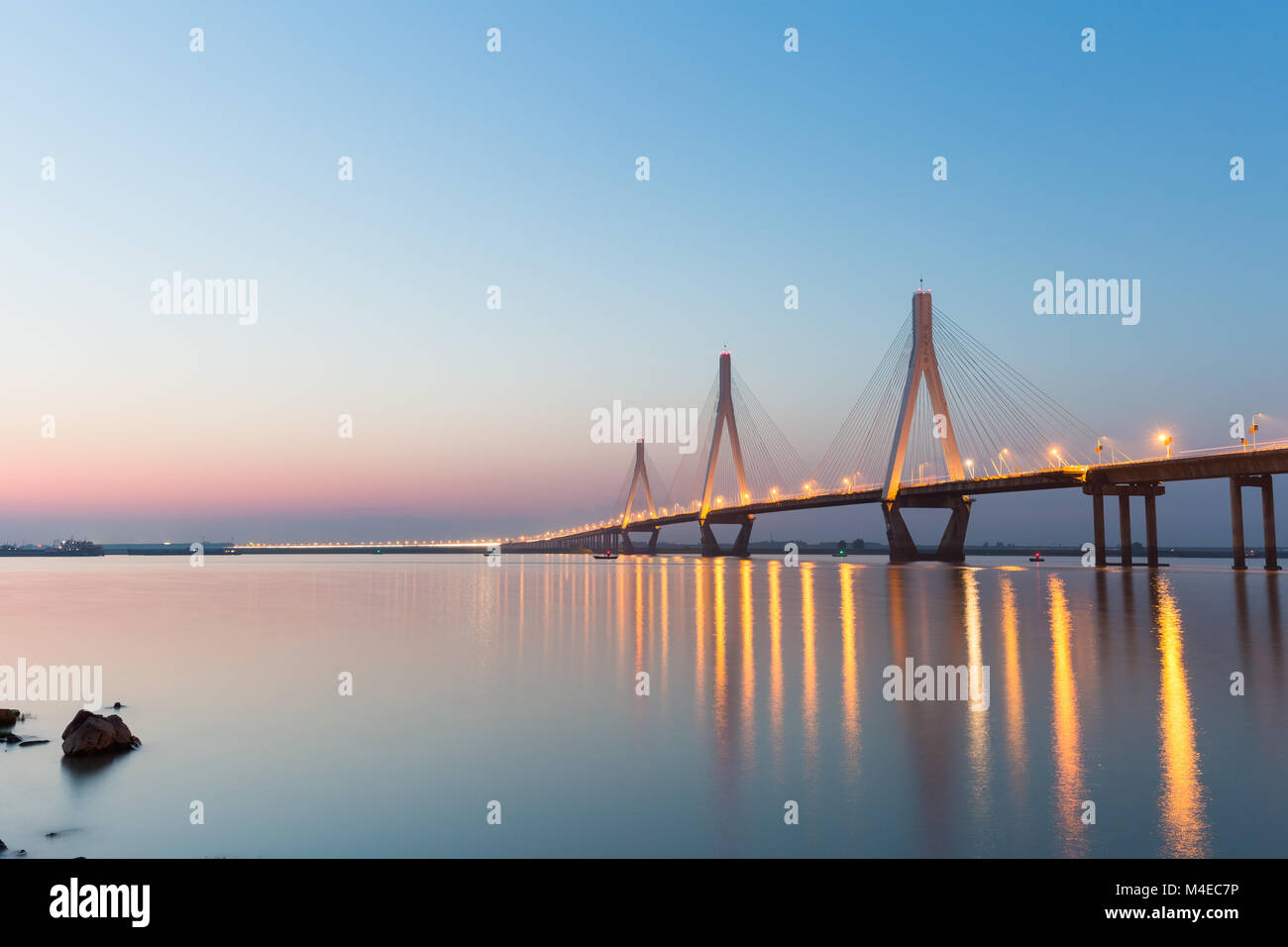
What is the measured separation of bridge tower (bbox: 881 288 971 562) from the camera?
75.8 meters

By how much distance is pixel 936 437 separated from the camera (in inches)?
2972

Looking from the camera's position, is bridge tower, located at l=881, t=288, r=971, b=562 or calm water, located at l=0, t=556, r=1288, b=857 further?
bridge tower, located at l=881, t=288, r=971, b=562

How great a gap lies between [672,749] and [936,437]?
225 feet

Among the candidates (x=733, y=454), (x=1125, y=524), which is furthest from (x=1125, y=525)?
(x=733, y=454)

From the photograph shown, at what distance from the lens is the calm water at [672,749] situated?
27.6 ft

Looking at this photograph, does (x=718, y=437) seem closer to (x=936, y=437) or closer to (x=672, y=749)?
(x=936, y=437)

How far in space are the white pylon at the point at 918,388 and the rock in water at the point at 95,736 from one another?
70.8m

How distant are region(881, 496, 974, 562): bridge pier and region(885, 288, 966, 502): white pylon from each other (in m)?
4.91

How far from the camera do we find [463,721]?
14.5 m

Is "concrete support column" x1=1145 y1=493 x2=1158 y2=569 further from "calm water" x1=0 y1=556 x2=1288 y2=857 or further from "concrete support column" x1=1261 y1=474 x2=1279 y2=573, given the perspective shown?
"calm water" x1=0 y1=556 x2=1288 y2=857

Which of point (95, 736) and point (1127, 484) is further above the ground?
point (1127, 484)

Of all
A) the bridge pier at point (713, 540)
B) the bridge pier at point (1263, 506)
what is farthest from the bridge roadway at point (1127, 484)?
the bridge pier at point (713, 540)

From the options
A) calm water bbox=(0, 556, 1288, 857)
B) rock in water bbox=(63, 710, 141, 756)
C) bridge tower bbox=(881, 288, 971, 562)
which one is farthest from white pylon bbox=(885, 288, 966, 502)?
rock in water bbox=(63, 710, 141, 756)

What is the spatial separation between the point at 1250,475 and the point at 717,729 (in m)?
64.2
